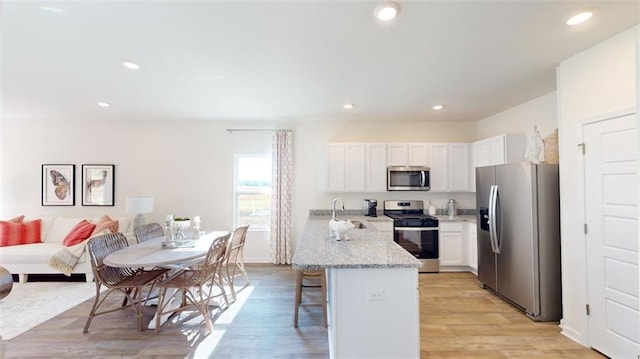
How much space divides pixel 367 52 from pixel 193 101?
256 centimetres

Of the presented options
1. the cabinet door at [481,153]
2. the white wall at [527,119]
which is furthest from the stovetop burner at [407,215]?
the white wall at [527,119]

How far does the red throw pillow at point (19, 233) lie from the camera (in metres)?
4.23

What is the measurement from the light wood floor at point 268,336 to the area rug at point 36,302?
17cm

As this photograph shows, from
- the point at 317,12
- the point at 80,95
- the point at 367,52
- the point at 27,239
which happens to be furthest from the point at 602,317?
the point at 27,239

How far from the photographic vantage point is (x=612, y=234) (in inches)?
88.4

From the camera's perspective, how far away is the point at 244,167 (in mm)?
5078

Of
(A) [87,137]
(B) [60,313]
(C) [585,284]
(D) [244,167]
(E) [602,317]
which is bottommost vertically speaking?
(B) [60,313]

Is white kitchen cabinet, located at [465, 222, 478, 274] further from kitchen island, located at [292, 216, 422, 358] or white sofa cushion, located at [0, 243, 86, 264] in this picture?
white sofa cushion, located at [0, 243, 86, 264]

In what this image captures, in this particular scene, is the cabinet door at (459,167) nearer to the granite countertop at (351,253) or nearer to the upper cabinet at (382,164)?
the upper cabinet at (382,164)

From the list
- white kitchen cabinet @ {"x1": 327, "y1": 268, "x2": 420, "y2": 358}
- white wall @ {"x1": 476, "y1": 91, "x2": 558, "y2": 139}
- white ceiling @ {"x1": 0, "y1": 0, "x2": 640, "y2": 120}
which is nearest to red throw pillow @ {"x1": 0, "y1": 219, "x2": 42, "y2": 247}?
white ceiling @ {"x1": 0, "y1": 0, "x2": 640, "y2": 120}

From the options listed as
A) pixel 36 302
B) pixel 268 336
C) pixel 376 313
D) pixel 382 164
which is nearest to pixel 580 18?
pixel 376 313

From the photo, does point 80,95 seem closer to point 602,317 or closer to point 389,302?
point 389,302

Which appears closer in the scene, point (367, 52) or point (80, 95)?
point (367, 52)

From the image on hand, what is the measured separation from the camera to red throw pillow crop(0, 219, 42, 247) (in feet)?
13.9
